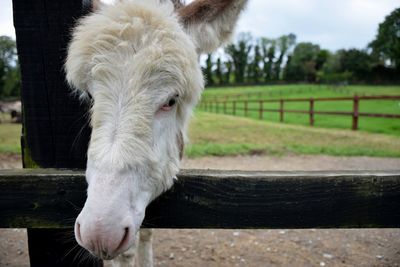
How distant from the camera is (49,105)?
4.91 ft

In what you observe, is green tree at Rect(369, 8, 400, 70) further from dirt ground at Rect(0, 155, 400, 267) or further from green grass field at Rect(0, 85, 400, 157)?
dirt ground at Rect(0, 155, 400, 267)

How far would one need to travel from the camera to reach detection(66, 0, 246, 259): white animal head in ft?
3.77

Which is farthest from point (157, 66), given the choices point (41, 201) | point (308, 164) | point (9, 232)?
point (308, 164)

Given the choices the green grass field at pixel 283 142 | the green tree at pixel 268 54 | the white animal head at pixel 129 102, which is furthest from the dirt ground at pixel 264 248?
the green tree at pixel 268 54

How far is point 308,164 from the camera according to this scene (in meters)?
7.52

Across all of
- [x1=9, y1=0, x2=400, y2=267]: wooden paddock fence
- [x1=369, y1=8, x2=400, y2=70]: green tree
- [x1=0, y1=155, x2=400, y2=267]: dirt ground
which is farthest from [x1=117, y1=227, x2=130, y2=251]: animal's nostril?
[x1=369, y1=8, x2=400, y2=70]: green tree

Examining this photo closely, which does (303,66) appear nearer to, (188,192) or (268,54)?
(268,54)

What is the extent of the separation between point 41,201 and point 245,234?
3.21 meters

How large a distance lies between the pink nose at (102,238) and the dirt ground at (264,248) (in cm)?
241

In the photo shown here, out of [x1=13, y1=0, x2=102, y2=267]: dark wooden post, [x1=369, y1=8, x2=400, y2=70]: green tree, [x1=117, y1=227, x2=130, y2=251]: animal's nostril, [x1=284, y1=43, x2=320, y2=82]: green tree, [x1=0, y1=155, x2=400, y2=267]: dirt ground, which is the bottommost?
[x1=0, y1=155, x2=400, y2=267]: dirt ground

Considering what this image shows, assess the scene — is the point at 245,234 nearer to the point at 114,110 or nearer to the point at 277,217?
A: the point at 277,217

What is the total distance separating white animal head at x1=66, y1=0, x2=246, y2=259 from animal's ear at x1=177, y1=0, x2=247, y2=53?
0.01 metres

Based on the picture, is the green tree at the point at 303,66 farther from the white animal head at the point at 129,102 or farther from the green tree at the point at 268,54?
the white animal head at the point at 129,102

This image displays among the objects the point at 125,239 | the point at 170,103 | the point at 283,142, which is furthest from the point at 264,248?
the point at 283,142
